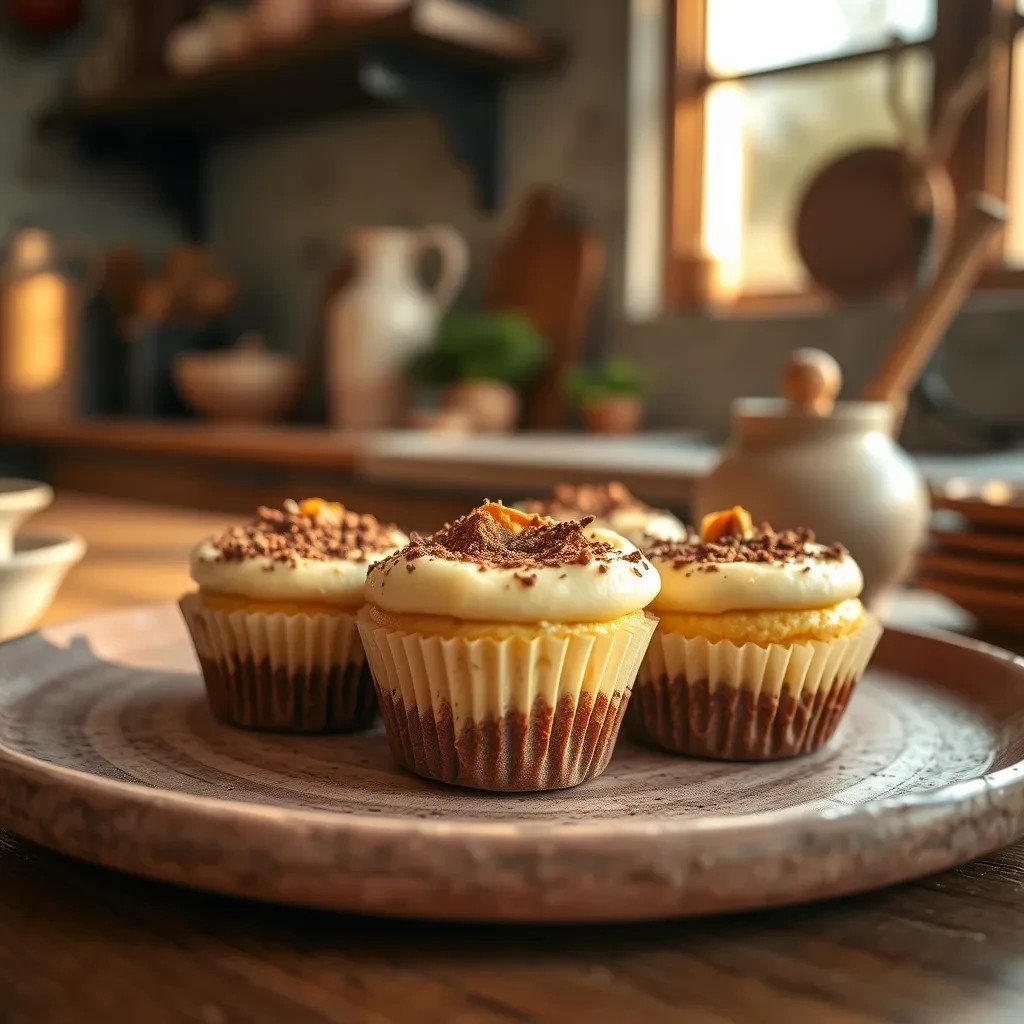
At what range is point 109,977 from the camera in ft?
1.34

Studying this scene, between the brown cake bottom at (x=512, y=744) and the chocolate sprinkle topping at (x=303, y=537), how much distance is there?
0.16 meters

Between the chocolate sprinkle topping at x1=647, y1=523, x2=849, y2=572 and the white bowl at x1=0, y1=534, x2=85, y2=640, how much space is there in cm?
48

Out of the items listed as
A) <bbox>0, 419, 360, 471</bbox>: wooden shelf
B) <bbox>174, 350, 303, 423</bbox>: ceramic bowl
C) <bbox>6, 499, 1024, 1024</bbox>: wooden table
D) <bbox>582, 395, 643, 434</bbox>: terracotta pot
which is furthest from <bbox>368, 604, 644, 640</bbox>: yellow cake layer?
<bbox>174, 350, 303, 423</bbox>: ceramic bowl

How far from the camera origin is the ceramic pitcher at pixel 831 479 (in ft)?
3.28

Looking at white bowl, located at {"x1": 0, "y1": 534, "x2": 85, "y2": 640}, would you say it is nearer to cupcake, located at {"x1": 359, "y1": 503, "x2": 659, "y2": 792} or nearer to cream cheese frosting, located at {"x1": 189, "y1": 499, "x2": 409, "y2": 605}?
cream cheese frosting, located at {"x1": 189, "y1": 499, "x2": 409, "y2": 605}

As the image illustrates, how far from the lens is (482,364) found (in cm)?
300

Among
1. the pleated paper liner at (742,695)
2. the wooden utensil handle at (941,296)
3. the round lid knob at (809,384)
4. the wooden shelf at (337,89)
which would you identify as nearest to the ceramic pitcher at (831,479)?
the round lid knob at (809,384)

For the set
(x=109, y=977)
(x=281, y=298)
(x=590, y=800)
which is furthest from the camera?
(x=281, y=298)

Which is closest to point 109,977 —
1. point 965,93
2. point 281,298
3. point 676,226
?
point 965,93

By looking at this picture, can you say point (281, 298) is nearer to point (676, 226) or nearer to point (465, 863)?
point (676, 226)

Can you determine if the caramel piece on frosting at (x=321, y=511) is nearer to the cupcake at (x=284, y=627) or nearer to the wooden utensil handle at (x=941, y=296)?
the cupcake at (x=284, y=627)

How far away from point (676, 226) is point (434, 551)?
263 cm

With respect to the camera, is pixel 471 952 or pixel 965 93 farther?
pixel 965 93

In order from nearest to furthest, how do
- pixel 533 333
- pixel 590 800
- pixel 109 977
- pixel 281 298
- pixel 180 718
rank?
pixel 109 977, pixel 590 800, pixel 180 718, pixel 533 333, pixel 281 298
